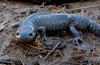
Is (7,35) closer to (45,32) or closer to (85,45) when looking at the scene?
(45,32)

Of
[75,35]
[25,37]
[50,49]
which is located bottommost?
[50,49]

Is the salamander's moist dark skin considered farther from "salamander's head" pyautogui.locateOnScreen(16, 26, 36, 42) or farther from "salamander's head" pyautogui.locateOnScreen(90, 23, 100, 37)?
"salamander's head" pyautogui.locateOnScreen(16, 26, 36, 42)

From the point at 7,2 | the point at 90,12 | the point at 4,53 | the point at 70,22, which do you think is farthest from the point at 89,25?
the point at 7,2

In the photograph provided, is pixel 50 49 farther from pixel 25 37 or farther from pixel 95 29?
pixel 95 29

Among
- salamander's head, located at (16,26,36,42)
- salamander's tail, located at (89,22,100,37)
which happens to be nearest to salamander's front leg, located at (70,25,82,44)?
salamander's tail, located at (89,22,100,37)

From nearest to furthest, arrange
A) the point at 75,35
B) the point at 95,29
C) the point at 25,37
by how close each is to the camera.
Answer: the point at 25,37
the point at 75,35
the point at 95,29

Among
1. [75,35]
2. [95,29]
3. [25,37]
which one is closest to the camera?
[25,37]

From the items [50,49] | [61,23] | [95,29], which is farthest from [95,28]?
[50,49]

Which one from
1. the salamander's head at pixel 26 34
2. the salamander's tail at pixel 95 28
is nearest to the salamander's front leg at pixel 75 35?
the salamander's tail at pixel 95 28
